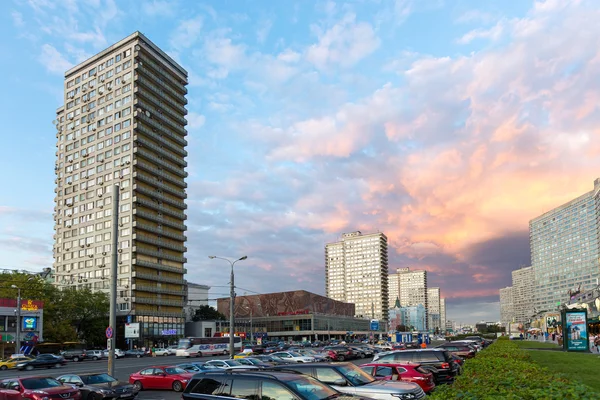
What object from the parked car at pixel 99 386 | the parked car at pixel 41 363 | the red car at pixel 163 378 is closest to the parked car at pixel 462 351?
the red car at pixel 163 378

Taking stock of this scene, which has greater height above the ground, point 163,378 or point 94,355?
point 163,378

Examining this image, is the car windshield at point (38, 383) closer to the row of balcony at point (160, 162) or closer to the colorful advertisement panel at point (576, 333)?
the colorful advertisement panel at point (576, 333)

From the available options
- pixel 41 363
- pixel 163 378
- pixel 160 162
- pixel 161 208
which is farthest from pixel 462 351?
pixel 160 162

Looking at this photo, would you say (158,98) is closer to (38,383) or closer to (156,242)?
(156,242)

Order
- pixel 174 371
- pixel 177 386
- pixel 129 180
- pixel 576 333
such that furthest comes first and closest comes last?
1. pixel 129 180
2. pixel 576 333
3. pixel 174 371
4. pixel 177 386

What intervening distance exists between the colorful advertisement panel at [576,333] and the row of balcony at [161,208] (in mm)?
90914

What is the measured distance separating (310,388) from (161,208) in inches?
4501

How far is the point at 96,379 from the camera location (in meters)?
23.9

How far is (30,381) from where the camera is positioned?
21.2 meters

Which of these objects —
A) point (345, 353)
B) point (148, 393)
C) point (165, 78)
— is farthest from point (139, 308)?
point (148, 393)

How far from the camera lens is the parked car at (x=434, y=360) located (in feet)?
77.7

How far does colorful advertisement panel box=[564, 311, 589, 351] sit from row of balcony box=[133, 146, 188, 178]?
9476cm

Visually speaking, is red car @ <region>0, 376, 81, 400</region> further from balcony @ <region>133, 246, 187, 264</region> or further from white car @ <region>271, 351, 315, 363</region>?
balcony @ <region>133, 246, 187, 264</region>

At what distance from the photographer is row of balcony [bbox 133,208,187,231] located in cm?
11438
